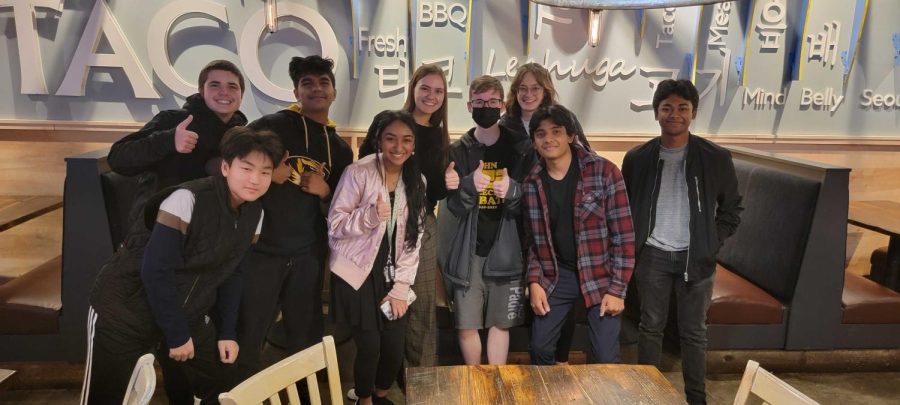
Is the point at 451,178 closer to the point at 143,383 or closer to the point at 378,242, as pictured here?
the point at 378,242

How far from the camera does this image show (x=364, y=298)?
7.91 ft

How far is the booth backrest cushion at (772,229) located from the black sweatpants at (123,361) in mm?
2839

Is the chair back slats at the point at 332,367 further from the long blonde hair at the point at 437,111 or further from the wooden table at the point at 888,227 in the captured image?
the wooden table at the point at 888,227

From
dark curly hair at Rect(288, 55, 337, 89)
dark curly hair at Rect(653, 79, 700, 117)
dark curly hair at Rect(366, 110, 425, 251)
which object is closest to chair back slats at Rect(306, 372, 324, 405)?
dark curly hair at Rect(366, 110, 425, 251)

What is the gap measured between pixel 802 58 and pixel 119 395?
447cm

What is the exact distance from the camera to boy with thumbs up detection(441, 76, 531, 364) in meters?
2.48

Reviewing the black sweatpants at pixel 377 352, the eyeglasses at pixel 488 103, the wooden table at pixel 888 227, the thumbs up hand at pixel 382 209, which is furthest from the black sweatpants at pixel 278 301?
the wooden table at pixel 888 227

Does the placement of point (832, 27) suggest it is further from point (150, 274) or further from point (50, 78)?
point (50, 78)

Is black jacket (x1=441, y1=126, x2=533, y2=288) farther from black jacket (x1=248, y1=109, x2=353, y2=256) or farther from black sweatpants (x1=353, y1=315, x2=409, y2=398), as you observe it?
black jacket (x1=248, y1=109, x2=353, y2=256)

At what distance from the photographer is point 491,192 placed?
8.22ft

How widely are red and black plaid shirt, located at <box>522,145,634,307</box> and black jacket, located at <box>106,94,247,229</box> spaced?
Result: 129 cm

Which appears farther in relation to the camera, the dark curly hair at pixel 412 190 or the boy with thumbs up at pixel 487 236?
the boy with thumbs up at pixel 487 236

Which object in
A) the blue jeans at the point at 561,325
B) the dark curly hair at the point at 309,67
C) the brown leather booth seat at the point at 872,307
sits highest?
the dark curly hair at the point at 309,67

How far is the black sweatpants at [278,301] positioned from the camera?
2.35 m
